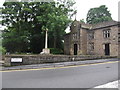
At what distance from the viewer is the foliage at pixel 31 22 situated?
2491 centimetres

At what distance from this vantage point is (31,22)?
103ft

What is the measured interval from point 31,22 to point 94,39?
1606cm

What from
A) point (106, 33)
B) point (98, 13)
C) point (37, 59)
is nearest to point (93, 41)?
point (106, 33)

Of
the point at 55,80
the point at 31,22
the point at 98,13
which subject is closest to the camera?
the point at 55,80

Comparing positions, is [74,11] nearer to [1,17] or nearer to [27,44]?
[27,44]

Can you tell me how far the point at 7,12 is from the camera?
26.8m

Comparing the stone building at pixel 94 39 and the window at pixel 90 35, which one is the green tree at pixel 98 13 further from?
the window at pixel 90 35

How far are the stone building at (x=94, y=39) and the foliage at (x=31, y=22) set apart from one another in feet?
10.7

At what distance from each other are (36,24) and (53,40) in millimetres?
6383

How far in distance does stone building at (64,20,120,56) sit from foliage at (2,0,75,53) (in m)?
3.26

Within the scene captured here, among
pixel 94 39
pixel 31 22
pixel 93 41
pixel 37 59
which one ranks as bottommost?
pixel 37 59

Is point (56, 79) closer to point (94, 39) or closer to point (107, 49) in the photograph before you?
point (107, 49)

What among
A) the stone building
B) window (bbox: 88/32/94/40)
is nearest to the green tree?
the stone building

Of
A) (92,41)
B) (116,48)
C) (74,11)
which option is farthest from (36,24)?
(116,48)
